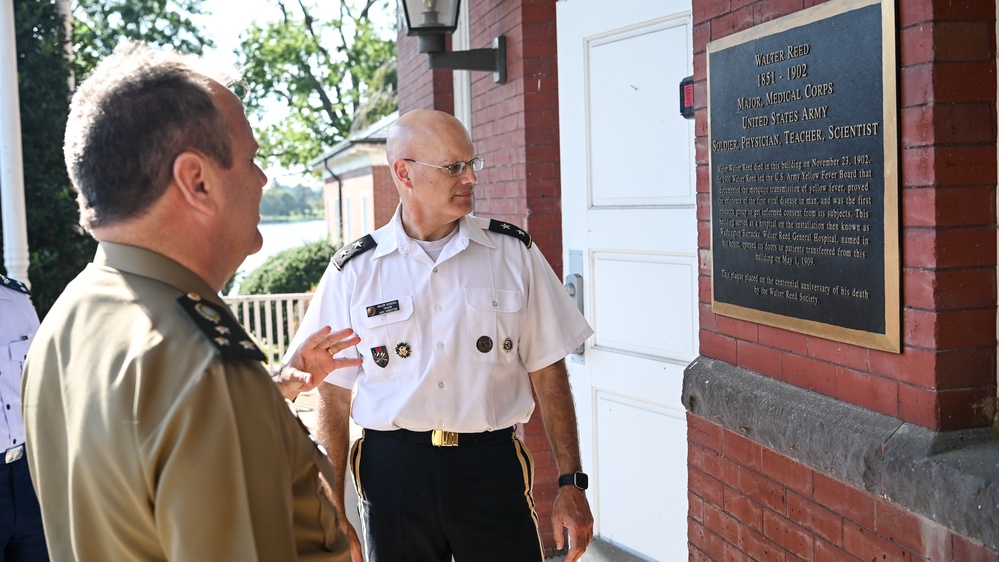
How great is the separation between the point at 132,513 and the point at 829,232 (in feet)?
6.16

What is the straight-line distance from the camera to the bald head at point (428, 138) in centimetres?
314

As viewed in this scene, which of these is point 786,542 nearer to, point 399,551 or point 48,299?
point 399,551

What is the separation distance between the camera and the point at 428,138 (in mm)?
3150

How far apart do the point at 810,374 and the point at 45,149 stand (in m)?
6.42

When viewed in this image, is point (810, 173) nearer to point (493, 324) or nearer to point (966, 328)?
point (966, 328)

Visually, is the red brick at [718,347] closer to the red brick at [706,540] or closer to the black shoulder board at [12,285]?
the red brick at [706,540]

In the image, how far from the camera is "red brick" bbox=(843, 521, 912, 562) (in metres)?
2.40

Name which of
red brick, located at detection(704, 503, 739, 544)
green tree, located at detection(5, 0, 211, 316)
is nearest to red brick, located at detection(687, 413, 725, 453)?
red brick, located at detection(704, 503, 739, 544)

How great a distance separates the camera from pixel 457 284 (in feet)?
→ 10.3

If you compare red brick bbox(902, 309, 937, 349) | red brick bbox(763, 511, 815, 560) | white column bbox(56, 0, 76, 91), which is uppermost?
white column bbox(56, 0, 76, 91)

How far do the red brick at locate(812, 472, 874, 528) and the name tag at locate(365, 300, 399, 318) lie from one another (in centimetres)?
133

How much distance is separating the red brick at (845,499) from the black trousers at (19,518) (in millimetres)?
2272

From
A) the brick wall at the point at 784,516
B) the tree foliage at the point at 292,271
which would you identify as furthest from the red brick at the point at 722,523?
the tree foliage at the point at 292,271

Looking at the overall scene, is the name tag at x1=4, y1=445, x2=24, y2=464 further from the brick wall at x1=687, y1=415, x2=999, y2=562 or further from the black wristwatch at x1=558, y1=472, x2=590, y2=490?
the brick wall at x1=687, y1=415, x2=999, y2=562
